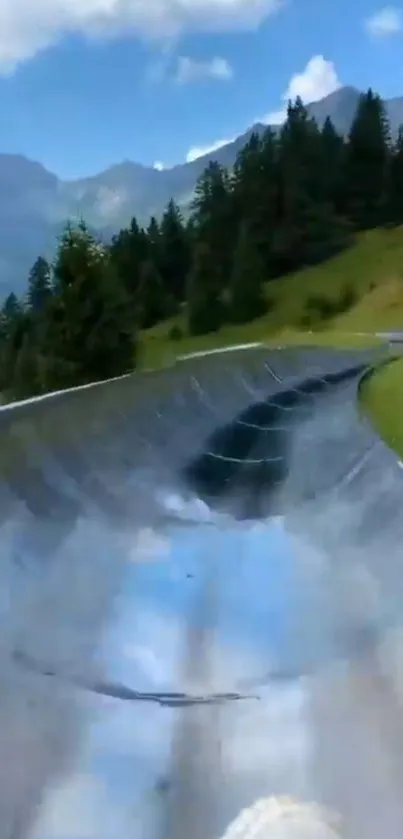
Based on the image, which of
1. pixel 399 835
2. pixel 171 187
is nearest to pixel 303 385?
pixel 171 187

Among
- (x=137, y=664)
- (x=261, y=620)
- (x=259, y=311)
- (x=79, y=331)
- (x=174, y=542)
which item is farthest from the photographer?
(x=259, y=311)

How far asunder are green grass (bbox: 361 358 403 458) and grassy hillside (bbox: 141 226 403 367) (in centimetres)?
28

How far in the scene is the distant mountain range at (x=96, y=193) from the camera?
228 centimetres

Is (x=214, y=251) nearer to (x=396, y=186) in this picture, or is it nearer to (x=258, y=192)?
(x=258, y=192)

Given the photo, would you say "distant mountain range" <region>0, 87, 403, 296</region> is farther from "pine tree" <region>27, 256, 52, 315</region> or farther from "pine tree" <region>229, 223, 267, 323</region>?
"pine tree" <region>229, 223, 267, 323</region>

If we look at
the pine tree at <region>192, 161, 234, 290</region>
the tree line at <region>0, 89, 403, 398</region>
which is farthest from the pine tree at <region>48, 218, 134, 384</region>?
the pine tree at <region>192, 161, 234, 290</region>

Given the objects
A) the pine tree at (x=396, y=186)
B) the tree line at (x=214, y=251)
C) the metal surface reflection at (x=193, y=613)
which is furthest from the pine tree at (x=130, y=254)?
the pine tree at (x=396, y=186)

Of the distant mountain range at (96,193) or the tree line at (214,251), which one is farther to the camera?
the distant mountain range at (96,193)

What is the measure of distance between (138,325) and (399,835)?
1523 millimetres

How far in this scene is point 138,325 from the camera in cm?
207

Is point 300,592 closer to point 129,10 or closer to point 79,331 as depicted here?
point 79,331

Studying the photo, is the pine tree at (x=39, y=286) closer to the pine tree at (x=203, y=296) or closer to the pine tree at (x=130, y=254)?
the pine tree at (x=130, y=254)

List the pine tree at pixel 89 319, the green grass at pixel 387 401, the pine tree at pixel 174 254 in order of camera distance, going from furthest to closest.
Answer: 1. the pine tree at pixel 174 254
2. the pine tree at pixel 89 319
3. the green grass at pixel 387 401

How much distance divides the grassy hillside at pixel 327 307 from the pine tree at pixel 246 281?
0.09 feet
